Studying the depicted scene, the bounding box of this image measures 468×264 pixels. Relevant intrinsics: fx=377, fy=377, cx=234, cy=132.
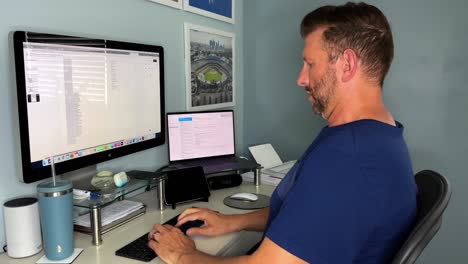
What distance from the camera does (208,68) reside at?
211 cm

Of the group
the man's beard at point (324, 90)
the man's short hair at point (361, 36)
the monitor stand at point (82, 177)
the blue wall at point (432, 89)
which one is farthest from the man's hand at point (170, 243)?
the blue wall at point (432, 89)

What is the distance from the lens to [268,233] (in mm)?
834

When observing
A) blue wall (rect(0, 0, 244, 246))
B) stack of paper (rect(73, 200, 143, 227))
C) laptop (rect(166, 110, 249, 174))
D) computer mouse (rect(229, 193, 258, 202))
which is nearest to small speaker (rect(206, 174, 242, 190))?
laptop (rect(166, 110, 249, 174))

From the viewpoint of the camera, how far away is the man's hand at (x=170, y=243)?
1.05 metres

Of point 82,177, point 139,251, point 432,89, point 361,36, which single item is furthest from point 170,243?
point 432,89

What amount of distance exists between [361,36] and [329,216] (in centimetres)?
45

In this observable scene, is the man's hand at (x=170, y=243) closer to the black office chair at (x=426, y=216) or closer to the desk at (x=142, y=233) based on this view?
the desk at (x=142, y=233)

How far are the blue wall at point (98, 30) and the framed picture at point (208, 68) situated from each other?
44mm

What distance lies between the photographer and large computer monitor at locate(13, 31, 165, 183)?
103 centimetres

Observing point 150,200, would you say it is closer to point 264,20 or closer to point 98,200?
point 98,200

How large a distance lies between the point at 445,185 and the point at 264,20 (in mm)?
1648

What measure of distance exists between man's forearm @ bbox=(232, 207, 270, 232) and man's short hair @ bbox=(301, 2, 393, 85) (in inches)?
24.2

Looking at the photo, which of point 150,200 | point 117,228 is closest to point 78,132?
point 117,228

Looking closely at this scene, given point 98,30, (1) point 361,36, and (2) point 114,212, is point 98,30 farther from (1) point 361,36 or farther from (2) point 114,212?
(1) point 361,36
